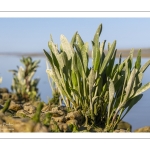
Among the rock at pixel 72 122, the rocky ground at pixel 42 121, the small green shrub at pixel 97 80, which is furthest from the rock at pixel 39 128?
the small green shrub at pixel 97 80

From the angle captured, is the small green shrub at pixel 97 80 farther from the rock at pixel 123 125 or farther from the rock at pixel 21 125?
the rock at pixel 21 125

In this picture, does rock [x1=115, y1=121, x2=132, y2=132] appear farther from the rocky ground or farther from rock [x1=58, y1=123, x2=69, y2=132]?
rock [x1=58, y1=123, x2=69, y2=132]

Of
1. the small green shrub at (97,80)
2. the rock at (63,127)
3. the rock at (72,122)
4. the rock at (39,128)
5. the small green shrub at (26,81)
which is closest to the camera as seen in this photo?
the rock at (39,128)

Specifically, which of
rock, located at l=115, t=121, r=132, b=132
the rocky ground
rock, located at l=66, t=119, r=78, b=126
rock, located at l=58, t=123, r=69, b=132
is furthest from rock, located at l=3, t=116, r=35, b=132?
rock, located at l=115, t=121, r=132, b=132

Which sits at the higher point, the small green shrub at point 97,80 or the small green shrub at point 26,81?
the small green shrub at point 26,81

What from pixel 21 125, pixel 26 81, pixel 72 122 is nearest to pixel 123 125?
pixel 72 122
